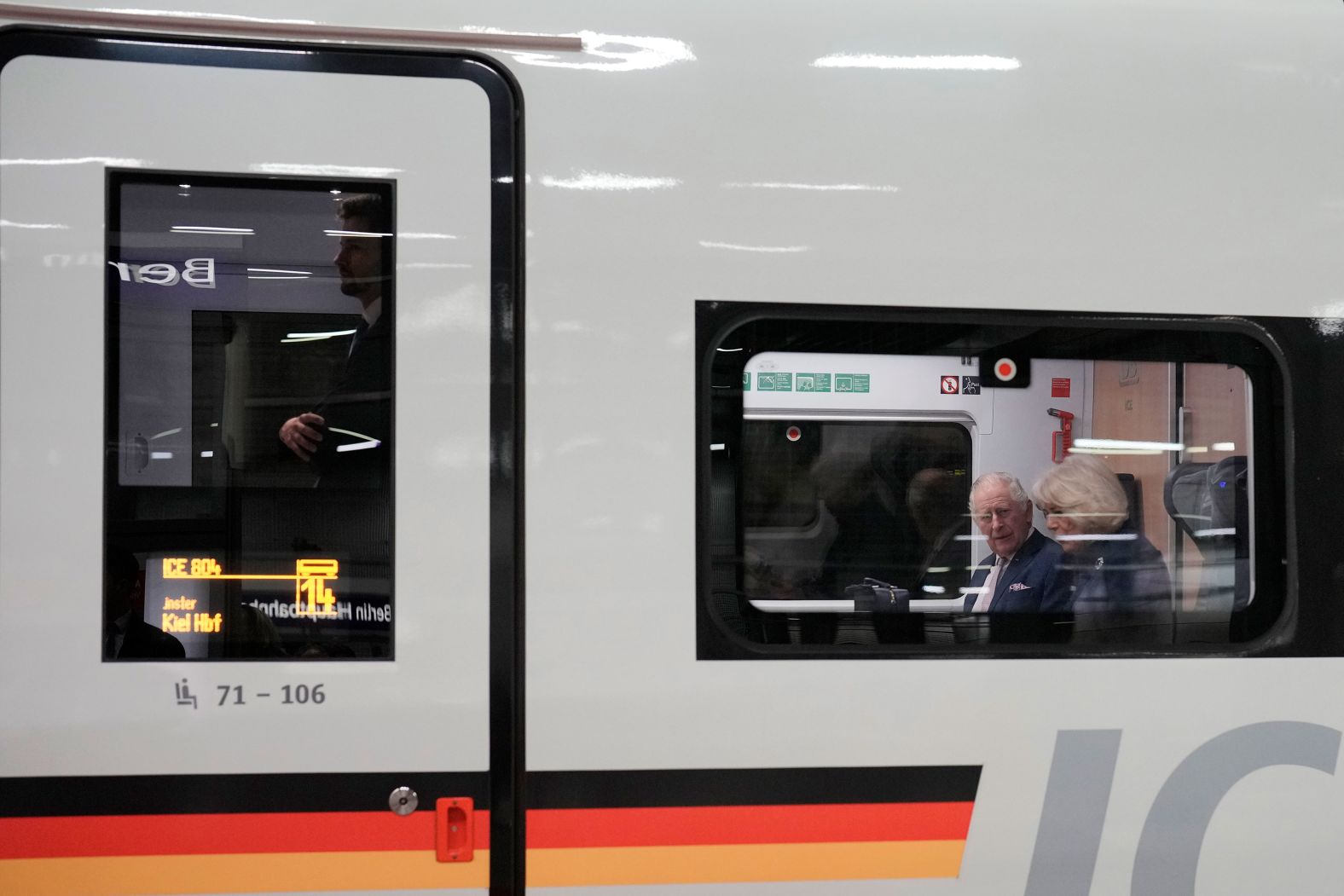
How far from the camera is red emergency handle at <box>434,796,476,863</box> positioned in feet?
7.43

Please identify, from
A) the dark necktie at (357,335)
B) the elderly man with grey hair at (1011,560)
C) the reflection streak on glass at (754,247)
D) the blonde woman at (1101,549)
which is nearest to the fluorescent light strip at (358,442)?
the dark necktie at (357,335)

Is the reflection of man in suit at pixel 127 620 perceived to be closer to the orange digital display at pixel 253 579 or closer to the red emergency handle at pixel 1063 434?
the orange digital display at pixel 253 579

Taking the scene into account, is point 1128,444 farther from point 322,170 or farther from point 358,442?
point 322,170

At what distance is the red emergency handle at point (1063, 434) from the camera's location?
8.50ft

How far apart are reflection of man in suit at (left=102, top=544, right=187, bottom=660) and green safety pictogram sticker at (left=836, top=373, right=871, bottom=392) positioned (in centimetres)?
147

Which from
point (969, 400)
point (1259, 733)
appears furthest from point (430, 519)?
point (1259, 733)

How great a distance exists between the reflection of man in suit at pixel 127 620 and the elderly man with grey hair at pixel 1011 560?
1.71 metres

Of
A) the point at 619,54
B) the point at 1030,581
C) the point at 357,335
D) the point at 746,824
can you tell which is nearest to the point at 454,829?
the point at 746,824

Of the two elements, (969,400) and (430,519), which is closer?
(430,519)

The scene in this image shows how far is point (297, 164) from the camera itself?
2293mm

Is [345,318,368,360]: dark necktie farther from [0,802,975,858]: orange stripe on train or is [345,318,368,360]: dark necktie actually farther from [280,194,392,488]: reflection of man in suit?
[0,802,975,858]: orange stripe on train

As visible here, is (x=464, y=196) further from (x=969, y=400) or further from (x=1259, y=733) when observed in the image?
(x=1259, y=733)

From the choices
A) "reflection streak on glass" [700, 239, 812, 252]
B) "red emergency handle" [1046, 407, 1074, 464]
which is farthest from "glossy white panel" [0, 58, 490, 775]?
"red emergency handle" [1046, 407, 1074, 464]

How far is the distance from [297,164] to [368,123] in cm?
17
